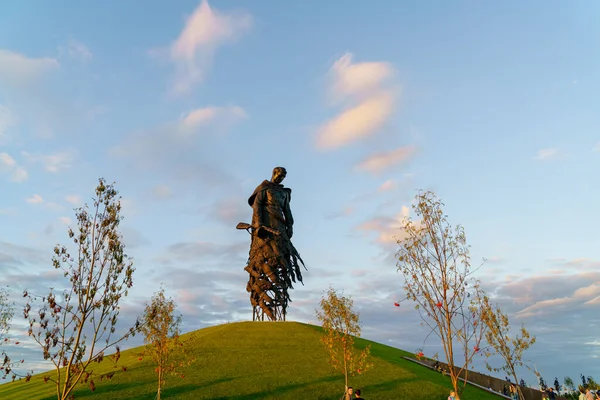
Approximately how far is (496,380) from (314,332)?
62.4ft

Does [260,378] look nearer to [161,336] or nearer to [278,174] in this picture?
[161,336]

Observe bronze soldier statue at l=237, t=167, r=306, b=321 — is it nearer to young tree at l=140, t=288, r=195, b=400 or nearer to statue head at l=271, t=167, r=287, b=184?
statue head at l=271, t=167, r=287, b=184

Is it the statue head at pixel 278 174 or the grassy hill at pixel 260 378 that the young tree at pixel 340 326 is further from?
the statue head at pixel 278 174

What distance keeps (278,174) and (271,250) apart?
906cm

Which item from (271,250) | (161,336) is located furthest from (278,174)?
(161,336)

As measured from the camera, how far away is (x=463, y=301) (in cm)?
1980

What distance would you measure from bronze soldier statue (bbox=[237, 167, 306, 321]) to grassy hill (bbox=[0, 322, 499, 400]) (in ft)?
13.8

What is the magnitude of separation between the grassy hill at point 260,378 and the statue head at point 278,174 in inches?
676

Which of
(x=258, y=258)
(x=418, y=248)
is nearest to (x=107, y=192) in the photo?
(x=418, y=248)

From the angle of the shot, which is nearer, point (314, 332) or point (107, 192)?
point (107, 192)

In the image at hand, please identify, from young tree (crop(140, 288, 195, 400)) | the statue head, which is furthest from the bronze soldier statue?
young tree (crop(140, 288, 195, 400))

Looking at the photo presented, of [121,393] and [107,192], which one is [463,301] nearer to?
[107,192]

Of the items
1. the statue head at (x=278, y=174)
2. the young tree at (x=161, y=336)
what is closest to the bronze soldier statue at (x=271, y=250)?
the statue head at (x=278, y=174)

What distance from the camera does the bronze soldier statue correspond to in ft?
156
